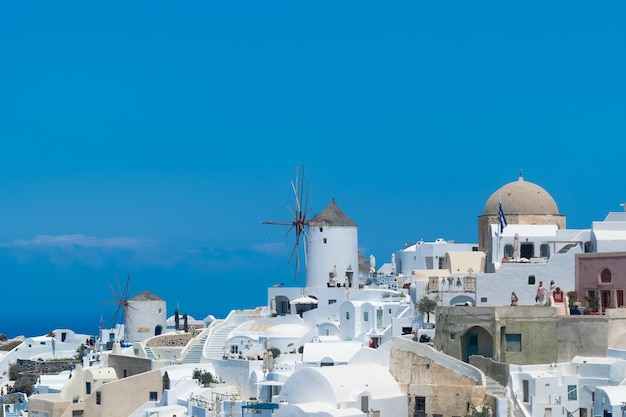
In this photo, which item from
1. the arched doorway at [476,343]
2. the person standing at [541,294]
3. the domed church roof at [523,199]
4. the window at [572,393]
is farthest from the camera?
the domed church roof at [523,199]

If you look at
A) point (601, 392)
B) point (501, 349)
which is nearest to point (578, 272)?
point (501, 349)

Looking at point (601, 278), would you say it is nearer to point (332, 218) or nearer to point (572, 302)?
point (572, 302)

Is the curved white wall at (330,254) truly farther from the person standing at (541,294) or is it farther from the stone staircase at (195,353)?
the person standing at (541,294)

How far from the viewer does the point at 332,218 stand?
2151 inches

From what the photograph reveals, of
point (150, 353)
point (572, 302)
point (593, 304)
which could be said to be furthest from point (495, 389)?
point (150, 353)

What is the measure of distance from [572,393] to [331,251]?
63.4 ft

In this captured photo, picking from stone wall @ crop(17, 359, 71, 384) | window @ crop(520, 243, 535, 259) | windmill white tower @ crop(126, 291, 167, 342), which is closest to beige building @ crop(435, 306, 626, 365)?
window @ crop(520, 243, 535, 259)

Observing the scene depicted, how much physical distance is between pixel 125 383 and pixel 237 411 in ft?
26.4

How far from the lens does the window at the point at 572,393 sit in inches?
1427

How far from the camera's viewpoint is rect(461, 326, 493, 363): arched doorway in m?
38.5

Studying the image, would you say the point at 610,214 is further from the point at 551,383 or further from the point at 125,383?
the point at 125,383

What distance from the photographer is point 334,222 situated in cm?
5441

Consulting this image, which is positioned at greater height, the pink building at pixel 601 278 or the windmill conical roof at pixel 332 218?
the windmill conical roof at pixel 332 218

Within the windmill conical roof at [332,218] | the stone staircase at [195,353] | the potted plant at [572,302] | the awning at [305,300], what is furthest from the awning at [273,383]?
the windmill conical roof at [332,218]
